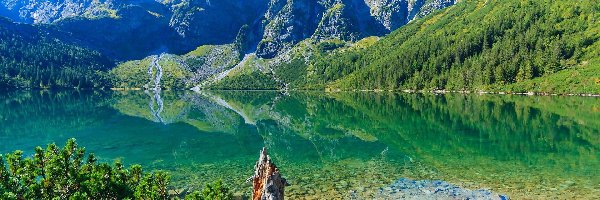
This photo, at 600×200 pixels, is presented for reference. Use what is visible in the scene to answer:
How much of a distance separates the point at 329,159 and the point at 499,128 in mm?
39483

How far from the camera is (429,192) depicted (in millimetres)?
36531

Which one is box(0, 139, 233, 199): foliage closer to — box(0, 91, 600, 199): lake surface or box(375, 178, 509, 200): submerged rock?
box(0, 91, 600, 199): lake surface

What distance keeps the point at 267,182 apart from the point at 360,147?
49.1 m

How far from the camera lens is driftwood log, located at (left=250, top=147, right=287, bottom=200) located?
13.5 meters

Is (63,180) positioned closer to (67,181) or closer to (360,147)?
(67,181)

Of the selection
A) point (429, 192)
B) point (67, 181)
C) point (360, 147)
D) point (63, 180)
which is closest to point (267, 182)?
point (67, 181)

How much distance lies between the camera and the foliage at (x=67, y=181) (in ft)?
49.3

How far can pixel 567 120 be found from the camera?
8400 cm

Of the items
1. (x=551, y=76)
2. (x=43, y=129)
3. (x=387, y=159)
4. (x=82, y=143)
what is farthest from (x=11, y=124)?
(x=551, y=76)

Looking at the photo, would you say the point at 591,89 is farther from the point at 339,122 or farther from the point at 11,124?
the point at 11,124

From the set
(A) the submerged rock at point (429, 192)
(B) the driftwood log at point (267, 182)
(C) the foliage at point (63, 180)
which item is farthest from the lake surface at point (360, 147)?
(B) the driftwood log at point (267, 182)

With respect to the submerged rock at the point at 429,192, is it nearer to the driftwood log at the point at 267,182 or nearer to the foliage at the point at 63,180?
the driftwood log at the point at 267,182

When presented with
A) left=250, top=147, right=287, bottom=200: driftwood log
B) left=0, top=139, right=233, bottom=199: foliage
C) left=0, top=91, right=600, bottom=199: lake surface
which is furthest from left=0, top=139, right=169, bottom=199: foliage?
left=0, top=91, right=600, bottom=199: lake surface

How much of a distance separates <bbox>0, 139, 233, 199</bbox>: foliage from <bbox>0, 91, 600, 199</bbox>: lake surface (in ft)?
66.6
